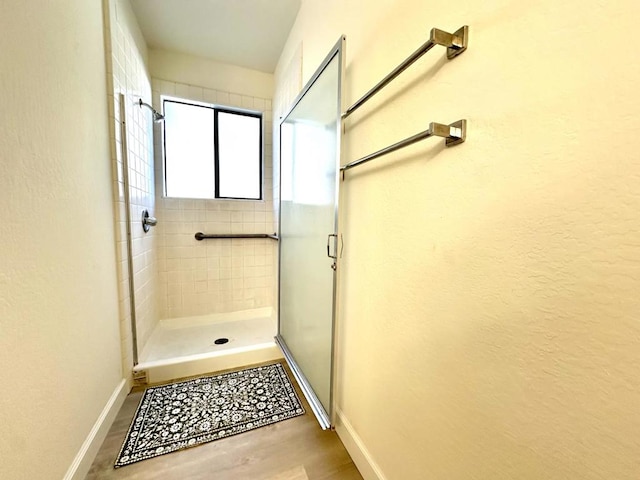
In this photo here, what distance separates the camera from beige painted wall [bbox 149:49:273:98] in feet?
7.47

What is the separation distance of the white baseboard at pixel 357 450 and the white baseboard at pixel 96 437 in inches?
43.9

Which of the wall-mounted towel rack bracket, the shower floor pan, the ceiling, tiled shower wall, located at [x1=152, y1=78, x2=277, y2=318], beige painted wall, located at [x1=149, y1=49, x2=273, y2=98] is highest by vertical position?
the ceiling

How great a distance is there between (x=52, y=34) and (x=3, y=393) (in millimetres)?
1269

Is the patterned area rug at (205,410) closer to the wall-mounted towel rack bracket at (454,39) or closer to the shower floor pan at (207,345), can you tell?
the shower floor pan at (207,345)

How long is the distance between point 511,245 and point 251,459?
4.61ft

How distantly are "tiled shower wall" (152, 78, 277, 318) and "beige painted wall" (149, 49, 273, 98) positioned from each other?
5cm

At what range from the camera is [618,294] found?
0.41 metres

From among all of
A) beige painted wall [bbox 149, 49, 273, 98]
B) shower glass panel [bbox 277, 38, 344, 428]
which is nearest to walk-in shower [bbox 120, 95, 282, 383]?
beige painted wall [bbox 149, 49, 273, 98]

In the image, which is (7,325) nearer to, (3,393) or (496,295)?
(3,393)

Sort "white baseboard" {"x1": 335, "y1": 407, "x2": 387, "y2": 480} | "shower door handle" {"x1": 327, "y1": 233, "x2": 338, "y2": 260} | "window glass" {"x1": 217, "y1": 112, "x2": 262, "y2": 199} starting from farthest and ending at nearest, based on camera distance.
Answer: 1. "window glass" {"x1": 217, "y1": 112, "x2": 262, "y2": 199}
2. "shower door handle" {"x1": 327, "y1": 233, "x2": 338, "y2": 260}
3. "white baseboard" {"x1": 335, "y1": 407, "x2": 387, "y2": 480}

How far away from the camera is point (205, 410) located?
4.81 feet

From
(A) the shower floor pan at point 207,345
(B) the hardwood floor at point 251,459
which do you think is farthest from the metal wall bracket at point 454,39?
(A) the shower floor pan at point 207,345

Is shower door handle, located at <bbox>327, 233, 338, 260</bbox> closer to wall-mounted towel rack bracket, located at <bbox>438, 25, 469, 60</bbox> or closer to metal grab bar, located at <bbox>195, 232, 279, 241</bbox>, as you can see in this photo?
wall-mounted towel rack bracket, located at <bbox>438, 25, 469, 60</bbox>

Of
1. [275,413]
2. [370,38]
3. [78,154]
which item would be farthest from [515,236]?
[78,154]
